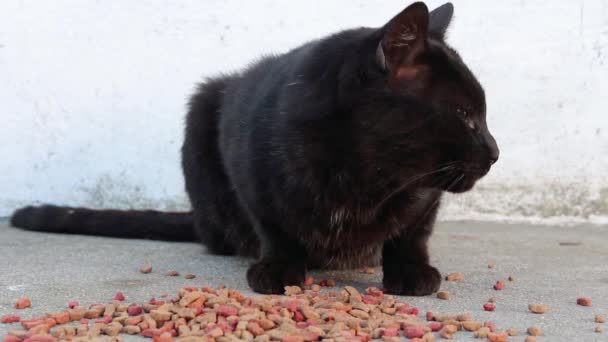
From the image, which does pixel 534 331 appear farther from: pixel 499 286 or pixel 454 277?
pixel 454 277

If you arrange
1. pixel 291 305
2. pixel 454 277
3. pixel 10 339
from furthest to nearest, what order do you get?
pixel 454 277 < pixel 291 305 < pixel 10 339

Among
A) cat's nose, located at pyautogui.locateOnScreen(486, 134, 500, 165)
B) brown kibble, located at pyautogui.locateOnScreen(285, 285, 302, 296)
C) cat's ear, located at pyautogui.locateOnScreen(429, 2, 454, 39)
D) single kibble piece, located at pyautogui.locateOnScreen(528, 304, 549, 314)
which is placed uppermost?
cat's ear, located at pyautogui.locateOnScreen(429, 2, 454, 39)

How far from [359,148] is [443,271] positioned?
81 centimetres

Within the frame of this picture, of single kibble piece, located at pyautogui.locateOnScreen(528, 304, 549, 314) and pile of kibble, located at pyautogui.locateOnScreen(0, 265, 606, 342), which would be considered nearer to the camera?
pile of kibble, located at pyautogui.locateOnScreen(0, 265, 606, 342)

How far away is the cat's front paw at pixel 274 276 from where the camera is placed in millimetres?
2204

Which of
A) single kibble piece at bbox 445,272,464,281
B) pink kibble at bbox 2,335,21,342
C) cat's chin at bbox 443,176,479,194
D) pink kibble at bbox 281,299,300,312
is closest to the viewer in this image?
pink kibble at bbox 2,335,21,342

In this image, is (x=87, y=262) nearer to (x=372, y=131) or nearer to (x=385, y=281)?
(x=385, y=281)

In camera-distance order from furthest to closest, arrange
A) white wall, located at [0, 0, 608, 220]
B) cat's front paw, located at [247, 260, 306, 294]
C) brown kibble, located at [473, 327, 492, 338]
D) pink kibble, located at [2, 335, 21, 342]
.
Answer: white wall, located at [0, 0, 608, 220] → cat's front paw, located at [247, 260, 306, 294] → brown kibble, located at [473, 327, 492, 338] → pink kibble, located at [2, 335, 21, 342]

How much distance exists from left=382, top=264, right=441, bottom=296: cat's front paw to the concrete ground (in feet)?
0.11

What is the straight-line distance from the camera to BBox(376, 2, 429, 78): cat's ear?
1901 millimetres

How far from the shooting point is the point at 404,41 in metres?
1.95

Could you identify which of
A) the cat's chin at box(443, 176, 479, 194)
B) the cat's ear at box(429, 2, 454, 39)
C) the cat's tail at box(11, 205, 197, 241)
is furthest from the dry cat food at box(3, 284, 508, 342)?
the cat's tail at box(11, 205, 197, 241)

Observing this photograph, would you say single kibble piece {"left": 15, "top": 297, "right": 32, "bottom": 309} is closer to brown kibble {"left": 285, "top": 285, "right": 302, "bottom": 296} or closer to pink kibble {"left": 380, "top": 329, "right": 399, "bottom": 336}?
brown kibble {"left": 285, "top": 285, "right": 302, "bottom": 296}

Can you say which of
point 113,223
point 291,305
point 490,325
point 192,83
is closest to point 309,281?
point 291,305
